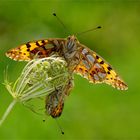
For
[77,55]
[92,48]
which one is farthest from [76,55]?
[92,48]

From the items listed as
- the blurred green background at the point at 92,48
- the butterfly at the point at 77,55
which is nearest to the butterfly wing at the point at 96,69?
the butterfly at the point at 77,55

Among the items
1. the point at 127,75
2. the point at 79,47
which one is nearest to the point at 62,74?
the point at 79,47

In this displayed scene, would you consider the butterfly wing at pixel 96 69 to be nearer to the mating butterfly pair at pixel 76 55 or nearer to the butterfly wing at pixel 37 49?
the mating butterfly pair at pixel 76 55

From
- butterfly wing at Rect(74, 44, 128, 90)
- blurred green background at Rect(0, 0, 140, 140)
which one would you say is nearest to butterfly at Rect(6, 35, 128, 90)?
butterfly wing at Rect(74, 44, 128, 90)

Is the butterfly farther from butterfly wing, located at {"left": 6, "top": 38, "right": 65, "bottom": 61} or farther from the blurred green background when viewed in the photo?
the blurred green background

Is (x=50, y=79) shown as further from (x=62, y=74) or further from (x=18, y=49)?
(x=18, y=49)
